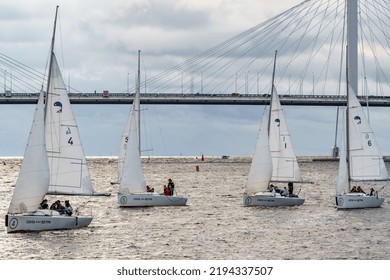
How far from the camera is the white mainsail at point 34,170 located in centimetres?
3338

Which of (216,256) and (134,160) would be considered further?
(134,160)

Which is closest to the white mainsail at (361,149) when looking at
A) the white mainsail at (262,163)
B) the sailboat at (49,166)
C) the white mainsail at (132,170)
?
the white mainsail at (262,163)

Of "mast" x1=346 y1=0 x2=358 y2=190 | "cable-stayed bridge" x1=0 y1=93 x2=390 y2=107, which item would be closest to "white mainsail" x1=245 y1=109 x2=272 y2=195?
"mast" x1=346 y1=0 x2=358 y2=190

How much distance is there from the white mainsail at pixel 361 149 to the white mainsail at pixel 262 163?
4.33 m

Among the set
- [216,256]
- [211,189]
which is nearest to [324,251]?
[216,256]

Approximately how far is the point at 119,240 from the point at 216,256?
5.25m

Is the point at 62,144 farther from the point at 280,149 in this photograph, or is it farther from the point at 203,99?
the point at 203,99

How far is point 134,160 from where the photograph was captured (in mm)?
45531

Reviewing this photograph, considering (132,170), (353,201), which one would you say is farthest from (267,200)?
(132,170)

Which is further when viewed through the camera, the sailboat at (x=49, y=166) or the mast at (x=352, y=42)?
the mast at (x=352, y=42)

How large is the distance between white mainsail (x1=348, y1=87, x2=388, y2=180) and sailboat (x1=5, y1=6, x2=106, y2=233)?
1641 cm

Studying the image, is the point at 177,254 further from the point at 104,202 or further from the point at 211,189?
the point at 211,189

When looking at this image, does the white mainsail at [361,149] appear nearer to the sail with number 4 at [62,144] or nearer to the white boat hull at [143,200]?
the white boat hull at [143,200]

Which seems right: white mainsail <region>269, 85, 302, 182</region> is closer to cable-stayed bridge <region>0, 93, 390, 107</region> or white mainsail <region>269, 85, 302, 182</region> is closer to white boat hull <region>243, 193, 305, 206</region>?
white boat hull <region>243, 193, 305, 206</region>
